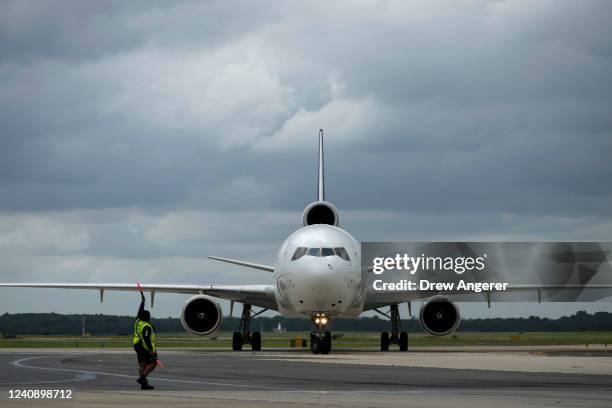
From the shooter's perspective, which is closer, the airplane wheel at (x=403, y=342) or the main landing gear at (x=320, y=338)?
the main landing gear at (x=320, y=338)

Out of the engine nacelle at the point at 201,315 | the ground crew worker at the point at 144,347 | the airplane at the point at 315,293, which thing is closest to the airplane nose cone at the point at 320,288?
the airplane at the point at 315,293

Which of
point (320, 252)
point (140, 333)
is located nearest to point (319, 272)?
point (320, 252)

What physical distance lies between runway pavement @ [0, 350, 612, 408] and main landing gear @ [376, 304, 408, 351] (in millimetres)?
16044

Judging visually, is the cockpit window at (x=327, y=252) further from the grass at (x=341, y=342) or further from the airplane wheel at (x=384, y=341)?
the grass at (x=341, y=342)

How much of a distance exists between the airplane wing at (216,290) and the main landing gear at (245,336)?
586 mm

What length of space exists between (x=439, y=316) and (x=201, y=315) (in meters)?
10.2

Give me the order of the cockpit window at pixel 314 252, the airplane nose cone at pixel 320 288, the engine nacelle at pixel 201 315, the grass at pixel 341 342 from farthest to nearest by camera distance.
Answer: the grass at pixel 341 342, the engine nacelle at pixel 201 315, the cockpit window at pixel 314 252, the airplane nose cone at pixel 320 288

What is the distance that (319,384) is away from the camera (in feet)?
67.8

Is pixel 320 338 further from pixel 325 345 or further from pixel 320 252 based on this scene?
pixel 320 252

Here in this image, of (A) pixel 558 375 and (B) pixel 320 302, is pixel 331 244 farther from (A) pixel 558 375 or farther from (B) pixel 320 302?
(A) pixel 558 375

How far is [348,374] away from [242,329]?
24023mm

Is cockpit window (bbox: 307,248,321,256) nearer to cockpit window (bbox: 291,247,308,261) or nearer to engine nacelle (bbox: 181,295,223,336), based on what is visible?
cockpit window (bbox: 291,247,308,261)

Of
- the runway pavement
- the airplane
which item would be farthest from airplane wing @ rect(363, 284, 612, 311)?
the runway pavement

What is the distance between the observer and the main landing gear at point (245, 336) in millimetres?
46469
